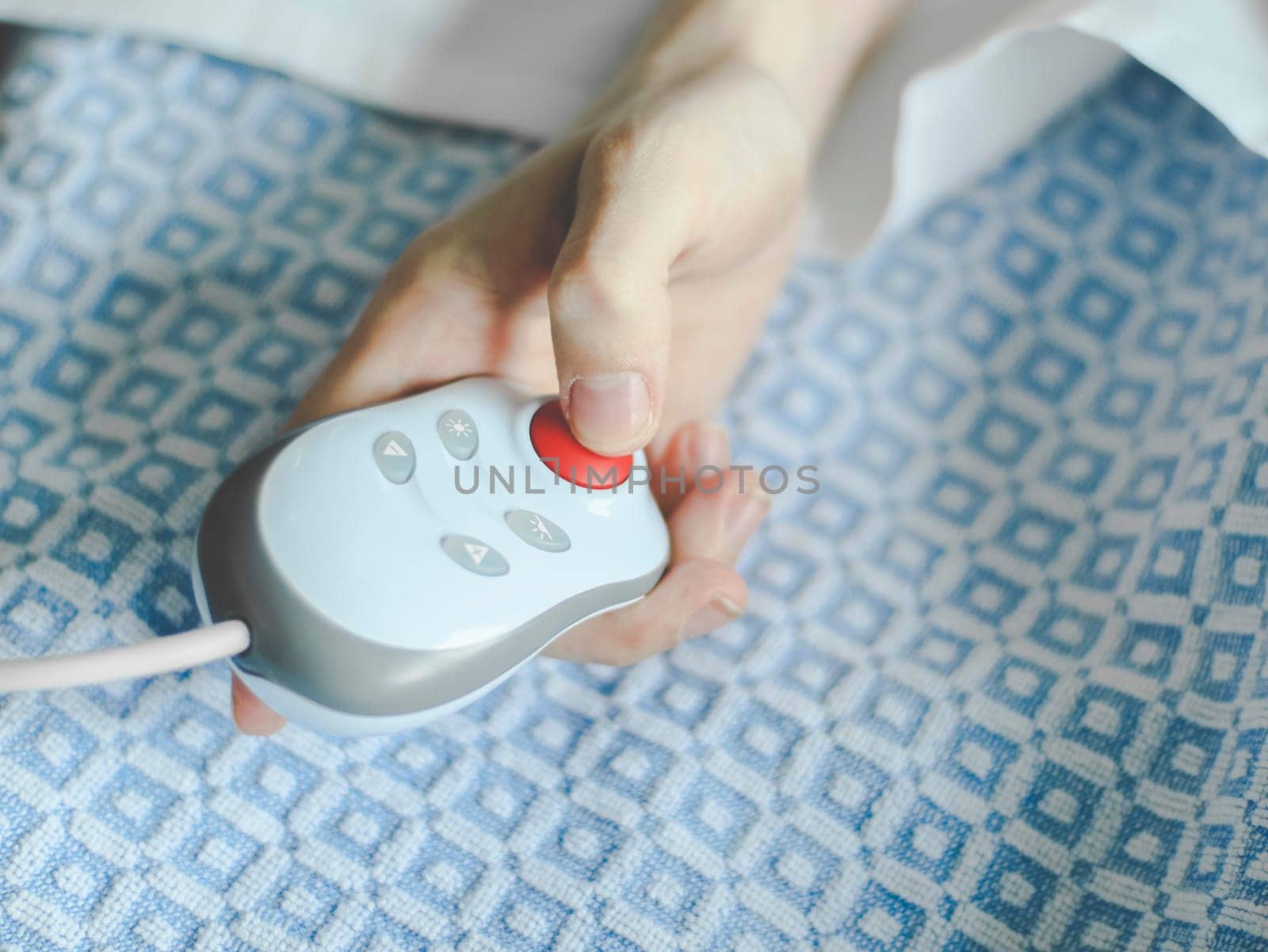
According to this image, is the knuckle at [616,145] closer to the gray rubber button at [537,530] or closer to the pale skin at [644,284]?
the pale skin at [644,284]

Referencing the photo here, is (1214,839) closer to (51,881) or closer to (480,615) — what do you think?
(480,615)

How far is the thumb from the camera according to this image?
0.43 m

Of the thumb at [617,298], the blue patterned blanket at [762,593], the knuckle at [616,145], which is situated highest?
the knuckle at [616,145]

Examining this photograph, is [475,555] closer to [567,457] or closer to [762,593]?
[567,457]

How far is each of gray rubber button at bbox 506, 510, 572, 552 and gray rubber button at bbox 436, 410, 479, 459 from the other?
4cm

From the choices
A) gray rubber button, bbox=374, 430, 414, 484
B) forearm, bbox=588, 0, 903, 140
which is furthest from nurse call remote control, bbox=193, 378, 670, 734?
forearm, bbox=588, 0, 903, 140

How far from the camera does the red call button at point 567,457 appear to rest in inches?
18.6

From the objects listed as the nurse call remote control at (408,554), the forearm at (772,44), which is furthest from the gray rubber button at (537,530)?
the forearm at (772,44)

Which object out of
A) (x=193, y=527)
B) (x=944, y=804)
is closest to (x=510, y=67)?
(x=193, y=527)

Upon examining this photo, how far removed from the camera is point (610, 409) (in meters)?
0.45

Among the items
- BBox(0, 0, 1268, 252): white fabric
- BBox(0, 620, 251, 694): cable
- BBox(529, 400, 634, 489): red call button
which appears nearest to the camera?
BBox(0, 620, 251, 694): cable

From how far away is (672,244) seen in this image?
1.56ft

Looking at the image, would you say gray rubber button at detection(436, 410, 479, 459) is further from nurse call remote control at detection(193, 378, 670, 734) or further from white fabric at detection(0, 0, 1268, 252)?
white fabric at detection(0, 0, 1268, 252)

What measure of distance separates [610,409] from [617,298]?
0.05 m
